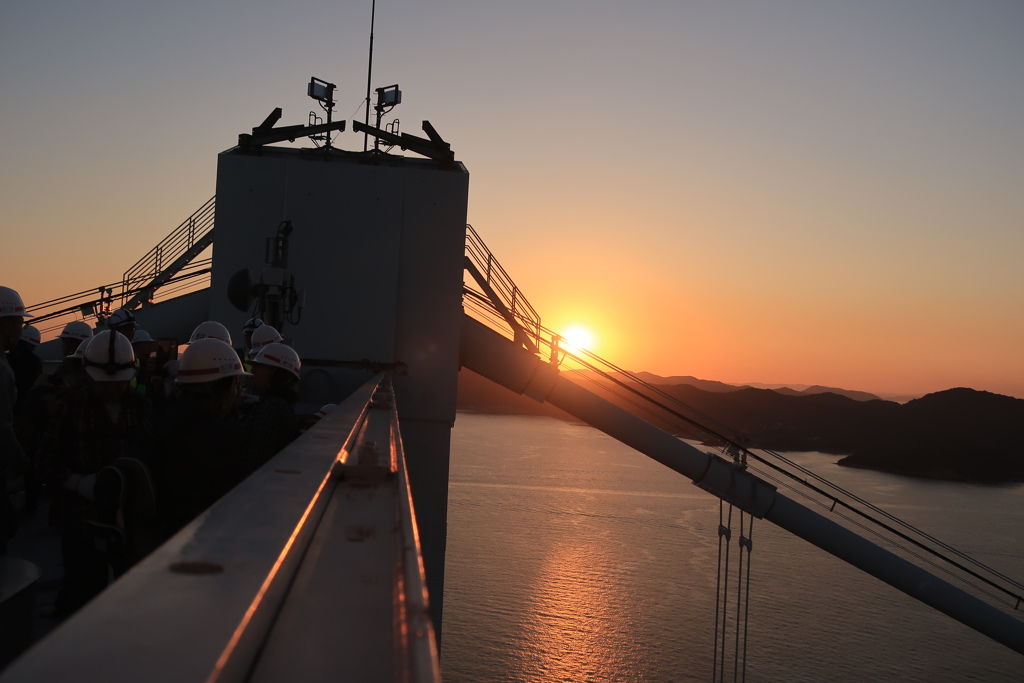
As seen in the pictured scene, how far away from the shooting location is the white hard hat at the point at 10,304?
17.5ft

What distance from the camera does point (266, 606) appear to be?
1.25 meters

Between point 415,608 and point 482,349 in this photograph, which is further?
point 482,349

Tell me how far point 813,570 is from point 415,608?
1873 inches

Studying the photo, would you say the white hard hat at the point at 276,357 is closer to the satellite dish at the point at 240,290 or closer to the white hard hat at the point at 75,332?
the white hard hat at the point at 75,332

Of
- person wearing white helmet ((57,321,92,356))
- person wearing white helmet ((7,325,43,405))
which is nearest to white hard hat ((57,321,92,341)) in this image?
person wearing white helmet ((57,321,92,356))

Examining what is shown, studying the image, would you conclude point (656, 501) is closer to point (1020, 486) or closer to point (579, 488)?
point (579, 488)

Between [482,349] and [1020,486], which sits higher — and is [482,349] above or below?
above

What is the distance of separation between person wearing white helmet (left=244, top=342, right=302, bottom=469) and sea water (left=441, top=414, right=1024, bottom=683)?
29.5 metres

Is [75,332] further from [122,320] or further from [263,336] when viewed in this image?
[263,336]

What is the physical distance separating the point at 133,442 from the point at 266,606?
2.84 metres

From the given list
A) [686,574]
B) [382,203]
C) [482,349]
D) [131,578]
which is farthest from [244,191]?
[686,574]

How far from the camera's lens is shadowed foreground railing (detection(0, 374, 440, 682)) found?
95 cm

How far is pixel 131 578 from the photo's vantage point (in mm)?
1208

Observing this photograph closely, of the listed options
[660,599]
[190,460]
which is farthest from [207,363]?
[660,599]
